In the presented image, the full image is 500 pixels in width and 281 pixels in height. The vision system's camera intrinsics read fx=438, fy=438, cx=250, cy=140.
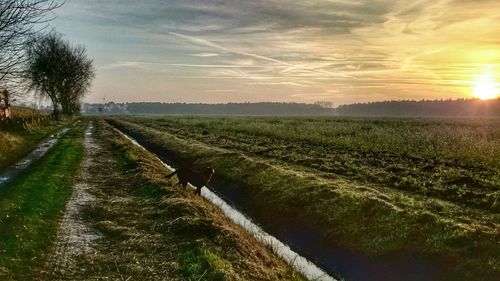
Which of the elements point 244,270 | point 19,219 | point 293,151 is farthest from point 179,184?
point 293,151

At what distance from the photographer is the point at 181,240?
1235 cm

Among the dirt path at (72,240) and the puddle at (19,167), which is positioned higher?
the dirt path at (72,240)

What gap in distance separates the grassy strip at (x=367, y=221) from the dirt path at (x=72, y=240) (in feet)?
24.8


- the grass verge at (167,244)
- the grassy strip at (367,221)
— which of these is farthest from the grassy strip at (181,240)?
the grassy strip at (367,221)

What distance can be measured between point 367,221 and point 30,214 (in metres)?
11.5

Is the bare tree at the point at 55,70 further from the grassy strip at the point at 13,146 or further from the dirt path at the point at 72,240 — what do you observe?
the dirt path at the point at 72,240

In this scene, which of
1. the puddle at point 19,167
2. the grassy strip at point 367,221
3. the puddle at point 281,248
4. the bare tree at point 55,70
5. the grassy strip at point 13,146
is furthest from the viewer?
the bare tree at point 55,70

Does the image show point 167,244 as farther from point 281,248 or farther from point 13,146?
point 13,146

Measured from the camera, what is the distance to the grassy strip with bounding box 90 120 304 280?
410 inches

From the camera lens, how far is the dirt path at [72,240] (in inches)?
395

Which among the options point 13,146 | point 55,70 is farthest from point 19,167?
point 55,70

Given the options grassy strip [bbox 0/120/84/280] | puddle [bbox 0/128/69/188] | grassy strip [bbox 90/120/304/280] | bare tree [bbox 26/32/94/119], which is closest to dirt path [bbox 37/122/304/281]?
grassy strip [bbox 90/120/304/280]

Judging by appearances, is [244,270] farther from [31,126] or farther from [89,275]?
[31,126]

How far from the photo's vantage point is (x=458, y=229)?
13414 mm
